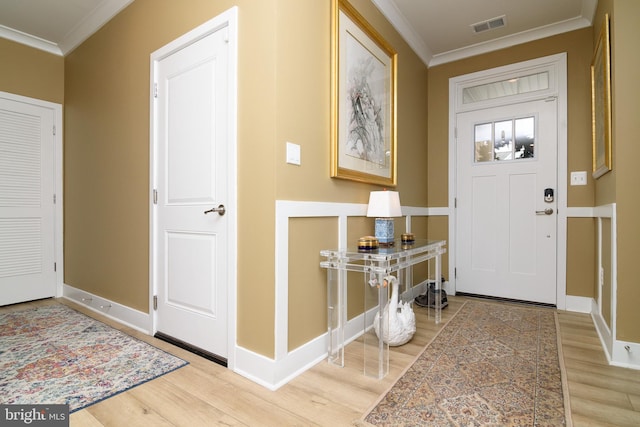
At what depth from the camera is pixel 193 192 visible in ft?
6.98

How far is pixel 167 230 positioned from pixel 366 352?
155cm

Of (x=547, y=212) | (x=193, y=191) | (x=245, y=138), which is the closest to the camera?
(x=245, y=138)

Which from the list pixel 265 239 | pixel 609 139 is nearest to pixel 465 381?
pixel 265 239

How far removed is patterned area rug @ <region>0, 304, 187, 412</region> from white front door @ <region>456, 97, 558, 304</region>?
297 cm

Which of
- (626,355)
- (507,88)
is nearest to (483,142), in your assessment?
(507,88)

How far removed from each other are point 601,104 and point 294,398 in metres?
2.85

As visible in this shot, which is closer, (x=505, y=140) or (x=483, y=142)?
(x=505, y=140)

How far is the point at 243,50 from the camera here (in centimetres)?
183

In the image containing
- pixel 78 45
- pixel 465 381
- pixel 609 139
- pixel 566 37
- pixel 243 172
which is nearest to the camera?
pixel 465 381

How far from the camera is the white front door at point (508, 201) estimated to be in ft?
10.2

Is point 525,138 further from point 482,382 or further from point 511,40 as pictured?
point 482,382

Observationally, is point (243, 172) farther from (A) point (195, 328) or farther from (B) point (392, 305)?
(B) point (392, 305)

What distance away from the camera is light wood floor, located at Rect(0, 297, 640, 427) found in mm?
1414

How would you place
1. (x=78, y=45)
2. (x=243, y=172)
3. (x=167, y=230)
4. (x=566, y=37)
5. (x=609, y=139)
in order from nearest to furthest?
(x=243, y=172), (x=609, y=139), (x=167, y=230), (x=566, y=37), (x=78, y=45)
